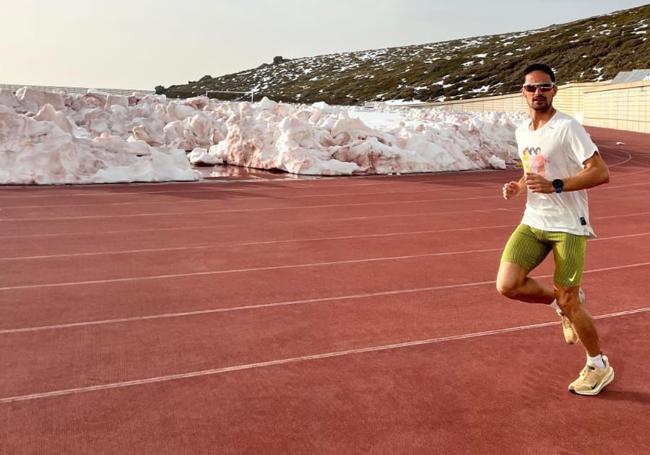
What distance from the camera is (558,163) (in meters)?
3.57

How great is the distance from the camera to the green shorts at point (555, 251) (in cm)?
358

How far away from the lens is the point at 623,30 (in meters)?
75.8

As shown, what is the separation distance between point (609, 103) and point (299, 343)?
41258mm

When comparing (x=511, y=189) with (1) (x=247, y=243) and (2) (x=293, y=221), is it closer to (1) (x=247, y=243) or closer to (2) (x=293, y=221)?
(1) (x=247, y=243)

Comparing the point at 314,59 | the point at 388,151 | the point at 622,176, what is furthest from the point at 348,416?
the point at 314,59

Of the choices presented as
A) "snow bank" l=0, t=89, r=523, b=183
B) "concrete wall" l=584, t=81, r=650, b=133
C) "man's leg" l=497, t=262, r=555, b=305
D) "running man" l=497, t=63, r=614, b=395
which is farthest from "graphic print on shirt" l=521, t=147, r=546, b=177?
"concrete wall" l=584, t=81, r=650, b=133

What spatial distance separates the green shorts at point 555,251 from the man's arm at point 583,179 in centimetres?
32

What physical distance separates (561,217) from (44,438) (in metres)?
2.91

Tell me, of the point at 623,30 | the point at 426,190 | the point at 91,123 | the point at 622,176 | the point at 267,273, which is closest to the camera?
the point at 267,273

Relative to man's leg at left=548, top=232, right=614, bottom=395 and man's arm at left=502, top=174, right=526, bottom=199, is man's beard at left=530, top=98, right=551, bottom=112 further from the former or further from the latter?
man's leg at left=548, top=232, right=614, bottom=395

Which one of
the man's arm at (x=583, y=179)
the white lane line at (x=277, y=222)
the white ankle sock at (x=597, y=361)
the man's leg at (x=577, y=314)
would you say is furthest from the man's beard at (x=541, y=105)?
the white lane line at (x=277, y=222)

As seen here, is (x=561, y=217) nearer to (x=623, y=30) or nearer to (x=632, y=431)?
(x=632, y=431)

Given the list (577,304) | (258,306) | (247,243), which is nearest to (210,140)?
(247,243)

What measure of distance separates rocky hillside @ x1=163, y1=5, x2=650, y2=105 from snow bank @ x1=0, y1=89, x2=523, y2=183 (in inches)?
1608
